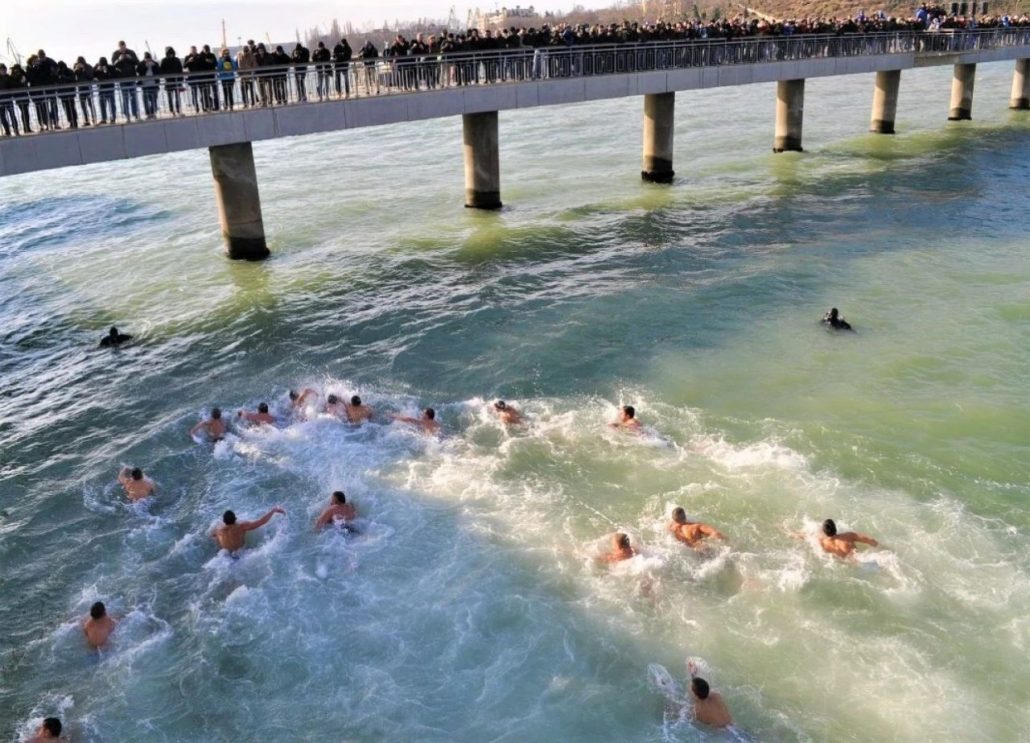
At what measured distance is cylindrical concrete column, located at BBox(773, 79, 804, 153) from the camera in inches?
1560

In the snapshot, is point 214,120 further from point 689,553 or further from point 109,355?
point 689,553

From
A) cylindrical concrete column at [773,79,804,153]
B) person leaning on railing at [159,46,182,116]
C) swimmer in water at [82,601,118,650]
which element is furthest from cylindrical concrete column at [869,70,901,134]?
swimmer in water at [82,601,118,650]

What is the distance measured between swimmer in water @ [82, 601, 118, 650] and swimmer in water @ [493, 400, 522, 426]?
23.7 feet

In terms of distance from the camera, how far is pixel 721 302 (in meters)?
21.7

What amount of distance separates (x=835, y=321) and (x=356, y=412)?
10751 mm

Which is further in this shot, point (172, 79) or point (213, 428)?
point (172, 79)

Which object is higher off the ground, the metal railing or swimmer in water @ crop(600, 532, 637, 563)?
the metal railing

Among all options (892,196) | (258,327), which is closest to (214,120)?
(258,327)

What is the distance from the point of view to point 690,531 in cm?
1221

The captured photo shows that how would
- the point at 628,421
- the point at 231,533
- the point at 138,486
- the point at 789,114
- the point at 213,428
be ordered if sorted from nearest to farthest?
1. the point at 231,533
2. the point at 138,486
3. the point at 628,421
4. the point at 213,428
5. the point at 789,114

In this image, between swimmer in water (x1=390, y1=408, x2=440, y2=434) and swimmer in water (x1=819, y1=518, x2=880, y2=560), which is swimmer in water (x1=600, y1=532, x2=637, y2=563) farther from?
→ swimmer in water (x1=390, y1=408, x2=440, y2=434)

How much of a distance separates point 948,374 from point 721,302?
589 cm

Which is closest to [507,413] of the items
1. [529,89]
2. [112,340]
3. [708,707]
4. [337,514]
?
[337,514]

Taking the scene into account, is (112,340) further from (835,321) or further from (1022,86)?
(1022,86)
